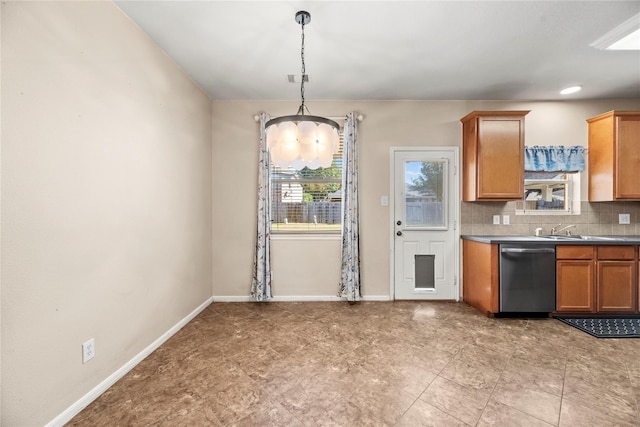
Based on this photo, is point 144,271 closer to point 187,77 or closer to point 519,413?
point 187,77

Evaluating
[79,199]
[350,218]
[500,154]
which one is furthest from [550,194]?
[79,199]

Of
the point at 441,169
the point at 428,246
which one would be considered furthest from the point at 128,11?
the point at 428,246

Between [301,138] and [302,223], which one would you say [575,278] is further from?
[301,138]

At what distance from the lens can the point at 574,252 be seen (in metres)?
3.28

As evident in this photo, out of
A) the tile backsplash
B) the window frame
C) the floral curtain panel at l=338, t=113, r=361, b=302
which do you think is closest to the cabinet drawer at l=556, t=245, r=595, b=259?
the tile backsplash

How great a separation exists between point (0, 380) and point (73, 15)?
204cm

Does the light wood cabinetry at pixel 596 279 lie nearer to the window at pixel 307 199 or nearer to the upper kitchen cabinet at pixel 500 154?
the upper kitchen cabinet at pixel 500 154

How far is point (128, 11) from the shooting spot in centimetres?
215

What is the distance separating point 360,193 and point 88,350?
318cm

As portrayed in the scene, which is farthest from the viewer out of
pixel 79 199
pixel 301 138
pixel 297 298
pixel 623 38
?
pixel 297 298

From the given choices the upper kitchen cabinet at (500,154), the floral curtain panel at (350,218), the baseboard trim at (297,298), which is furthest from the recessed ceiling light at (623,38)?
the baseboard trim at (297,298)

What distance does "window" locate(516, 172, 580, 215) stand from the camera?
3.89 m

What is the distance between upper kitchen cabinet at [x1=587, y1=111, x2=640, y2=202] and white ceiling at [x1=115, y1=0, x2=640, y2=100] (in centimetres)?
42

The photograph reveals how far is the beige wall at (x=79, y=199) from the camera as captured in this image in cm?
143
